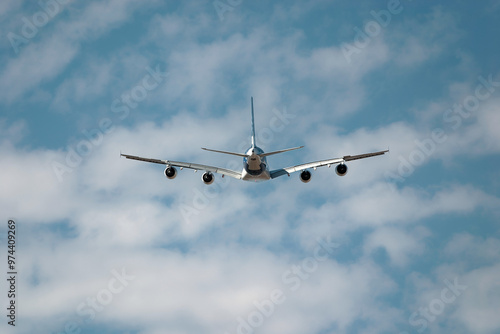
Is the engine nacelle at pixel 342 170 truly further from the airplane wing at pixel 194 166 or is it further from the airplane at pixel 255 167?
the airplane wing at pixel 194 166

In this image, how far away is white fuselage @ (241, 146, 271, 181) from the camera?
3627 inches

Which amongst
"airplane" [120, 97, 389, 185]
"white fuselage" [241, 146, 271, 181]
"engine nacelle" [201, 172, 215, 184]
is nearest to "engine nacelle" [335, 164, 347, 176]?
"airplane" [120, 97, 389, 185]

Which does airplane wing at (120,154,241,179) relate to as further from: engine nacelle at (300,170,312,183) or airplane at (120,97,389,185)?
engine nacelle at (300,170,312,183)

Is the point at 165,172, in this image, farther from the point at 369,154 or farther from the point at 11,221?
the point at 369,154

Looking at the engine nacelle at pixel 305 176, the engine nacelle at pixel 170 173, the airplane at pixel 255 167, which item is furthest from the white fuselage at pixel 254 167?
the engine nacelle at pixel 170 173

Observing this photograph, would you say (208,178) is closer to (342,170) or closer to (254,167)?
(254,167)

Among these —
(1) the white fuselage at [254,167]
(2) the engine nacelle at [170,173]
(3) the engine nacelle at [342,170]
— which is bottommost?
(3) the engine nacelle at [342,170]

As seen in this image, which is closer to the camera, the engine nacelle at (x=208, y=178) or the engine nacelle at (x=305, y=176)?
the engine nacelle at (x=208, y=178)

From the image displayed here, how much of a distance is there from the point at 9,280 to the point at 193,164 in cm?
2840

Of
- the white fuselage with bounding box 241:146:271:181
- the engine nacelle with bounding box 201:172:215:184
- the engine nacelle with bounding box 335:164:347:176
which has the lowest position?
the engine nacelle with bounding box 335:164:347:176

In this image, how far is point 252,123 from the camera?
106 m

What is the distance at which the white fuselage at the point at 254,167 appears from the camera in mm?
92125

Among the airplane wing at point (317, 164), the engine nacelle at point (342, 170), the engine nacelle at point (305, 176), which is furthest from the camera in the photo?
the engine nacelle at point (305, 176)

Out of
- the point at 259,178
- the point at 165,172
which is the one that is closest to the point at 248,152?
the point at 259,178
